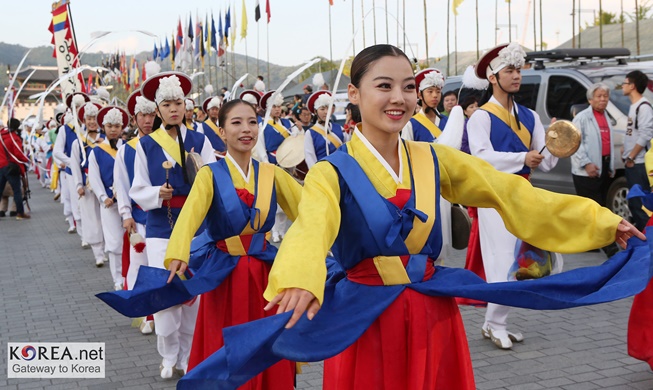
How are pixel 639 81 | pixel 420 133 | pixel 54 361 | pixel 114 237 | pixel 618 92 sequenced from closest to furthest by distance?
pixel 54 361 → pixel 420 133 → pixel 114 237 → pixel 639 81 → pixel 618 92

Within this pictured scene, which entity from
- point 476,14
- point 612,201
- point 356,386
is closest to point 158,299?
point 356,386

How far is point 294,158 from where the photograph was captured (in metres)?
11.0

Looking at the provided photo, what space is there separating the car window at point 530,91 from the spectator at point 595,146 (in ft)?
4.29

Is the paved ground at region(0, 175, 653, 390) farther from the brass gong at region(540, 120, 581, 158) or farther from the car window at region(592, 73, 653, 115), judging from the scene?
the car window at region(592, 73, 653, 115)

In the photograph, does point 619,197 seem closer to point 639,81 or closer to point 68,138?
point 639,81

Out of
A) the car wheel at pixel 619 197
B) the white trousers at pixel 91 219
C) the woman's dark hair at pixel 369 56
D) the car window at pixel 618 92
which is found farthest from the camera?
the white trousers at pixel 91 219

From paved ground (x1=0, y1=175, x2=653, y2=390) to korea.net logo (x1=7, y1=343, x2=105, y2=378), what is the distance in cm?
8

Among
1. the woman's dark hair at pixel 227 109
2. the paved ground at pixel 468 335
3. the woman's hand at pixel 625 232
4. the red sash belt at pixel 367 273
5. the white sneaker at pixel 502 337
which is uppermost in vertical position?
the woman's dark hair at pixel 227 109

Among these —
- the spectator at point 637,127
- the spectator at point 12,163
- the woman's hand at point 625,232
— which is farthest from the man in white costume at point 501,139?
the spectator at point 12,163

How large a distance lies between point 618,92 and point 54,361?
→ 7.37m

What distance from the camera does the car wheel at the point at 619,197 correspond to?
960cm

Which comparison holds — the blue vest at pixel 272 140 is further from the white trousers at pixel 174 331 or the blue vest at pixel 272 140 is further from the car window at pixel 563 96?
the white trousers at pixel 174 331

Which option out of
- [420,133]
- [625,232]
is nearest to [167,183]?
[420,133]

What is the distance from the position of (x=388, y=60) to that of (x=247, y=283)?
203cm
